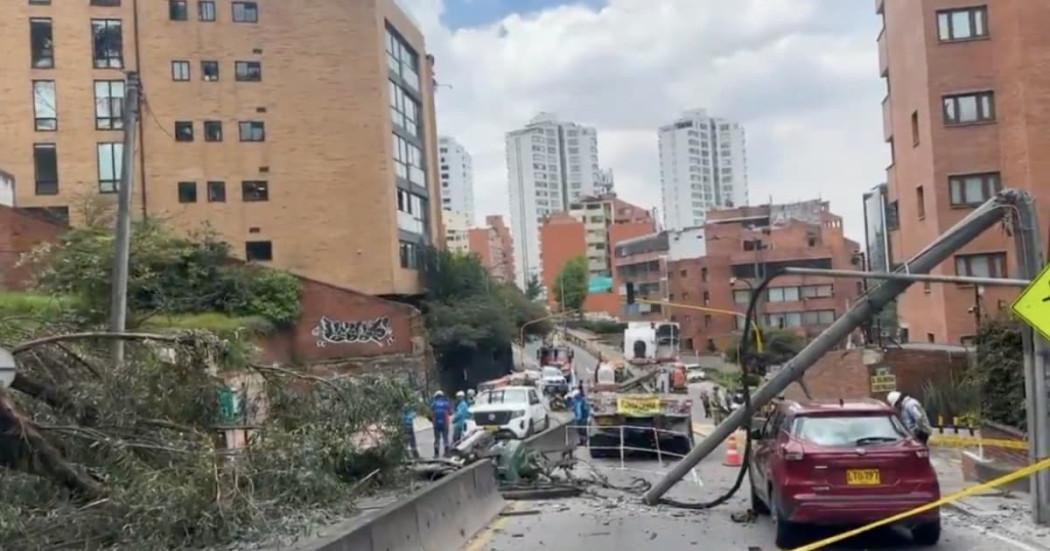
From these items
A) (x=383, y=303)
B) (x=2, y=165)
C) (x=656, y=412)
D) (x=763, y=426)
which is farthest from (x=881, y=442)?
(x=2, y=165)

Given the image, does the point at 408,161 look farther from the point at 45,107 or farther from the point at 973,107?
the point at 973,107

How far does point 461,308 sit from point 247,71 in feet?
55.4

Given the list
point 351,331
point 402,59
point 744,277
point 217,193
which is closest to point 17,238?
point 217,193

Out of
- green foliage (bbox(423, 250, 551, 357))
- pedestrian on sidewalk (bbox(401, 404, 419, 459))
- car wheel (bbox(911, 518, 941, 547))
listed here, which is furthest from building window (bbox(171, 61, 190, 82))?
car wheel (bbox(911, 518, 941, 547))

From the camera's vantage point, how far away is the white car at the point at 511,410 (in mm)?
33750

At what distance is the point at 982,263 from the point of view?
36062 mm

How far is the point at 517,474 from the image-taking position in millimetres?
18281

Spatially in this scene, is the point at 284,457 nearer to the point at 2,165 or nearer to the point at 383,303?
the point at 383,303

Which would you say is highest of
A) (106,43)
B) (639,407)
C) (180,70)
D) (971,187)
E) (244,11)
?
(244,11)

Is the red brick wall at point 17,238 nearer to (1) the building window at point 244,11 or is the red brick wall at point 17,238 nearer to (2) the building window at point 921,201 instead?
(1) the building window at point 244,11

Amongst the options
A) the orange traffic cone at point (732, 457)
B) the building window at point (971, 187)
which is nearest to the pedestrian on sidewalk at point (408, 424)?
the orange traffic cone at point (732, 457)

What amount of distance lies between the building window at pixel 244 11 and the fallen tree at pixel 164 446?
44382 mm

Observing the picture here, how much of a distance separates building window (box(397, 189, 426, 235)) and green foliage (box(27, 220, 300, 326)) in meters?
10.8

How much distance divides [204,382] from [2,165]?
4672 cm
